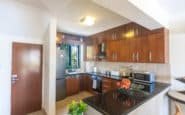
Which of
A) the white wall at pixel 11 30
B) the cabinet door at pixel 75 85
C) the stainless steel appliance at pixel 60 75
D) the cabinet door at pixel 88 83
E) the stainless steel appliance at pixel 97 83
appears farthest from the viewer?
the cabinet door at pixel 88 83

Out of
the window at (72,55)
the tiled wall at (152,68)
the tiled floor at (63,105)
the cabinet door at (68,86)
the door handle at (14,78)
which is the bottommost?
the tiled floor at (63,105)

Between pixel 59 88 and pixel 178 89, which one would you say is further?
pixel 59 88

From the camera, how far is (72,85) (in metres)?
4.64

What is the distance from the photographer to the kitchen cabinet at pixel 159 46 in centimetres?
263

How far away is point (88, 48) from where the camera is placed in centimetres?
514

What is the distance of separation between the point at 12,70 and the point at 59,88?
1.60 metres

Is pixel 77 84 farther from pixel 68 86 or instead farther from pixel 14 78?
pixel 14 78

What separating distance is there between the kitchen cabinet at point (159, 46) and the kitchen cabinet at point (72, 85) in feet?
9.61

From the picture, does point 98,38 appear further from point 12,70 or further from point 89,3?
point 12,70

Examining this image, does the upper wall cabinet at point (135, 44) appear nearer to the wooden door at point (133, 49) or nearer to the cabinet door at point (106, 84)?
the wooden door at point (133, 49)

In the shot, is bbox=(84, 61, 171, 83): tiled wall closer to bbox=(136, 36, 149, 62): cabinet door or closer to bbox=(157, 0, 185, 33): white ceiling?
bbox=(136, 36, 149, 62): cabinet door

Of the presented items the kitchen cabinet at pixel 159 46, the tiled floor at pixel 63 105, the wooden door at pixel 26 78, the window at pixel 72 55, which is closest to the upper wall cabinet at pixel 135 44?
the kitchen cabinet at pixel 159 46

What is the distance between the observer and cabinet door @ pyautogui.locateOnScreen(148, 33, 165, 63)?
2646mm

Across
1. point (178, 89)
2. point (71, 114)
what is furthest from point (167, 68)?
point (71, 114)
